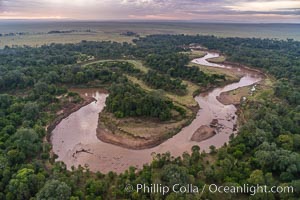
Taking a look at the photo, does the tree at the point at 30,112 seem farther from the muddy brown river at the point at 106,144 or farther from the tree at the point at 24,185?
the tree at the point at 24,185

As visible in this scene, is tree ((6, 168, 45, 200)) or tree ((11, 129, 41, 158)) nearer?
tree ((6, 168, 45, 200))

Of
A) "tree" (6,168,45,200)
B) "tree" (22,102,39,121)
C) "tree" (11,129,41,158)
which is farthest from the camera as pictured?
"tree" (22,102,39,121)

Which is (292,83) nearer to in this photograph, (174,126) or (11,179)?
(174,126)

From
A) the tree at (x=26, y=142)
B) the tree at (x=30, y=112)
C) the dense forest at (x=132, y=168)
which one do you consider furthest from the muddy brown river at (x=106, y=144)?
the tree at (x=30, y=112)

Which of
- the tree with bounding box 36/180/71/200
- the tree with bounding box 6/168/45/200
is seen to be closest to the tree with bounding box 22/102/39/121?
the tree with bounding box 6/168/45/200

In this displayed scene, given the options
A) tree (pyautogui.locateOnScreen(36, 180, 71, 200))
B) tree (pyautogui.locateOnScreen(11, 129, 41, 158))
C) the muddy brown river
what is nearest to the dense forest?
tree (pyautogui.locateOnScreen(36, 180, 71, 200))

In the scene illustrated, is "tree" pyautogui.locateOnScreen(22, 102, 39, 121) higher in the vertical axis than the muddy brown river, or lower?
higher

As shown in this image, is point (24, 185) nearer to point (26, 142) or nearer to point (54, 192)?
point (54, 192)

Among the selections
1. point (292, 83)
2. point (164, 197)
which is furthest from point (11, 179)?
point (292, 83)

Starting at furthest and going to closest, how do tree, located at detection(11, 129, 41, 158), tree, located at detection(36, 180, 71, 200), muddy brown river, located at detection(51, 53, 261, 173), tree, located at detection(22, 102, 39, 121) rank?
tree, located at detection(22, 102, 39, 121)
muddy brown river, located at detection(51, 53, 261, 173)
tree, located at detection(11, 129, 41, 158)
tree, located at detection(36, 180, 71, 200)

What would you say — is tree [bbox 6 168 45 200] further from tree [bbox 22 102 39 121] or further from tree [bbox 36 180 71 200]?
tree [bbox 22 102 39 121]
